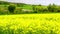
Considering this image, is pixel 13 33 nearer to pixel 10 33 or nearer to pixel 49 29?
pixel 10 33

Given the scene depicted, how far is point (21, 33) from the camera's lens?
613 cm

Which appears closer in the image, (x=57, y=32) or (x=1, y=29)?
(x=57, y=32)

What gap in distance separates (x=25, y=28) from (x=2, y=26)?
79 centimetres

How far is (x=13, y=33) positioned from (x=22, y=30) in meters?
0.32

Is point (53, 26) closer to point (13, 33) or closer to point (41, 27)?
point (41, 27)

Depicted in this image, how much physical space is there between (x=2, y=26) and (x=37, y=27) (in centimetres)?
112

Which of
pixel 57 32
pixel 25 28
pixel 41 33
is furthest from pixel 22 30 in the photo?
pixel 57 32

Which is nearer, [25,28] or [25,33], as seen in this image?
[25,33]

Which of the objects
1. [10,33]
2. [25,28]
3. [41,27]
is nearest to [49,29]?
[41,27]

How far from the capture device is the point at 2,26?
6.83 m

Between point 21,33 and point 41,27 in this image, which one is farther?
point 41,27

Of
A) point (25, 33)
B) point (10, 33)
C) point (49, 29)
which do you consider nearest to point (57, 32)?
point (49, 29)

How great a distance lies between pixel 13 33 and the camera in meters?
6.26

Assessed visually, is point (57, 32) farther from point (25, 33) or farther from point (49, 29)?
point (25, 33)
